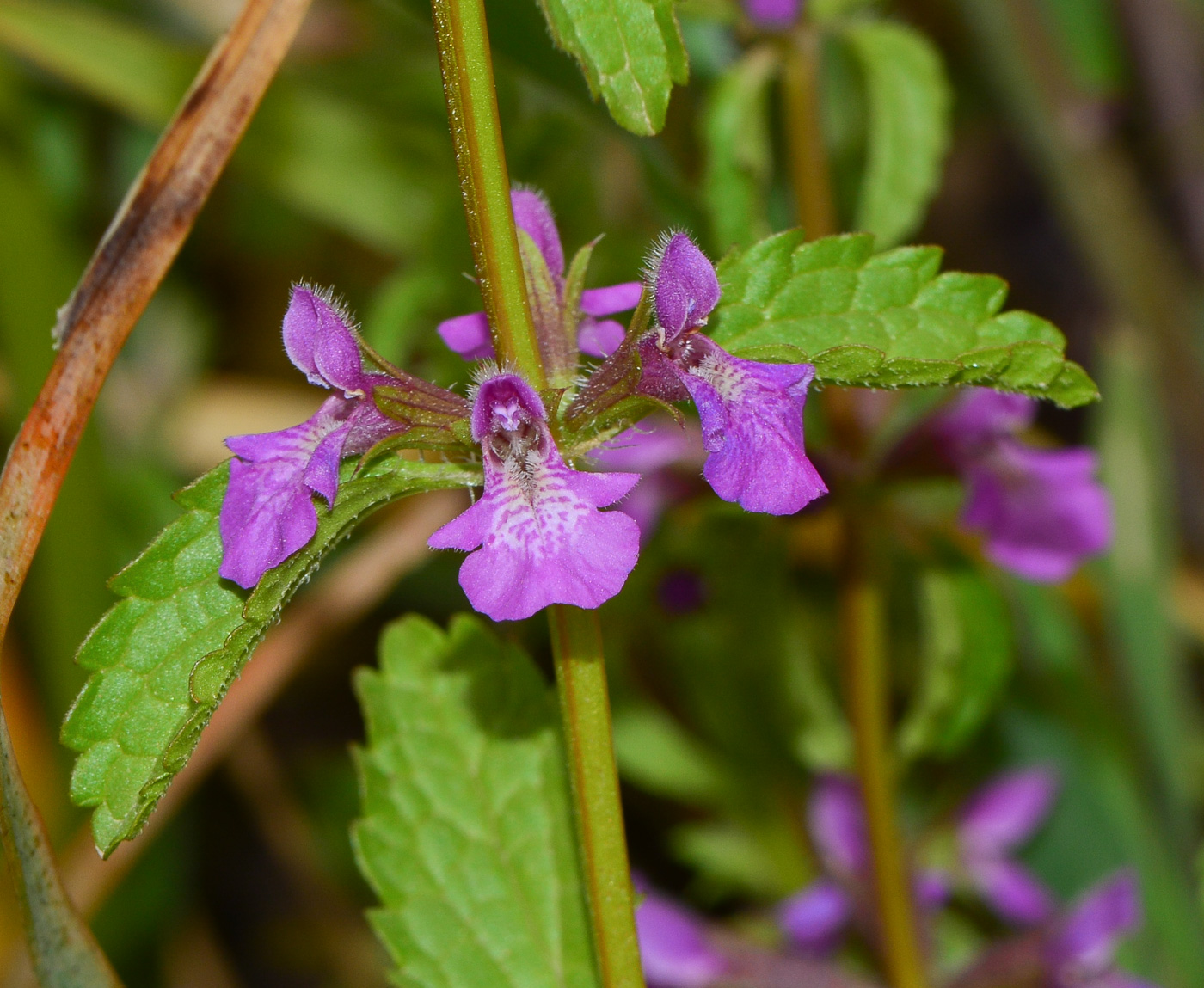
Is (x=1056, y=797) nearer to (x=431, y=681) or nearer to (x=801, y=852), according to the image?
(x=801, y=852)

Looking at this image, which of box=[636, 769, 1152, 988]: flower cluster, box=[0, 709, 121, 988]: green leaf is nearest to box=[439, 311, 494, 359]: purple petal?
box=[0, 709, 121, 988]: green leaf

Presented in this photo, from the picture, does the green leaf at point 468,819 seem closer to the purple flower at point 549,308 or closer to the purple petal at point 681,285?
the purple flower at point 549,308

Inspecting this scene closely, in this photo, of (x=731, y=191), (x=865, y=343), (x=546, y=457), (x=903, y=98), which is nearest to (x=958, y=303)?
(x=865, y=343)

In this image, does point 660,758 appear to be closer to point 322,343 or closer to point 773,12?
point 773,12

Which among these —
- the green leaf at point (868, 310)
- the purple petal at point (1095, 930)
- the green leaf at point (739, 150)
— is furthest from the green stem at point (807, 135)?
the purple petal at point (1095, 930)

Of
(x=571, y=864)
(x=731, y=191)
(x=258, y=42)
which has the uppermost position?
(x=258, y=42)

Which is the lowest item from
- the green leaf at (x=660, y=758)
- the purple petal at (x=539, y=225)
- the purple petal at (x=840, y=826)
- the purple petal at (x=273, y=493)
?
the purple petal at (x=840, y=826)
